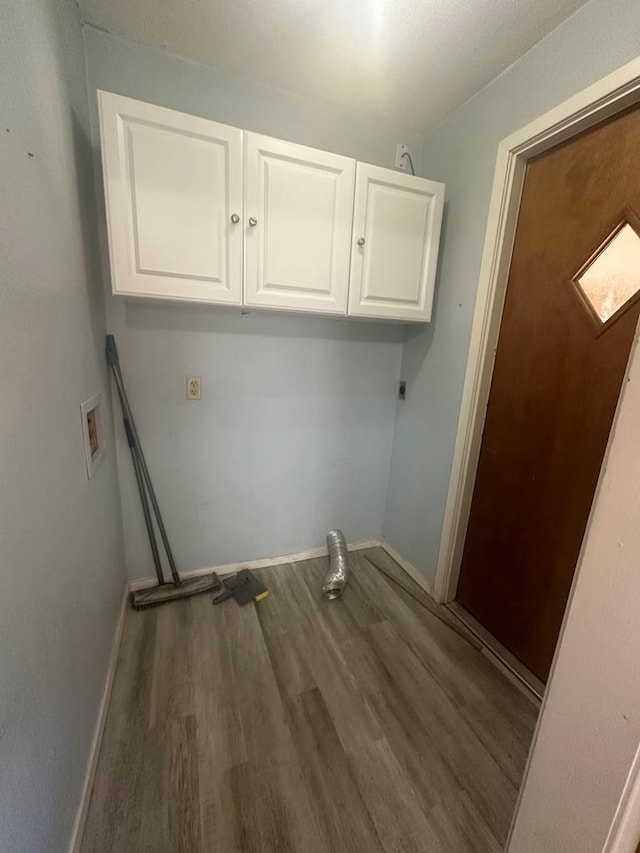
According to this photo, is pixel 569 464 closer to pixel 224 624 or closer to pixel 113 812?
pixel 224 624

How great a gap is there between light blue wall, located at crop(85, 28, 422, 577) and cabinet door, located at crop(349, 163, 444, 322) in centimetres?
32

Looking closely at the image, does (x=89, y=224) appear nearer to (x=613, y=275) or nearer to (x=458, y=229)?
(x=458, y=229)

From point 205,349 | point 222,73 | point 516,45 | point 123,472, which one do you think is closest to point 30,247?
point 205,349

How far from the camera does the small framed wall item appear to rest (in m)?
1.14

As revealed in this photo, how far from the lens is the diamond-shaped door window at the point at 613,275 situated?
106 cm

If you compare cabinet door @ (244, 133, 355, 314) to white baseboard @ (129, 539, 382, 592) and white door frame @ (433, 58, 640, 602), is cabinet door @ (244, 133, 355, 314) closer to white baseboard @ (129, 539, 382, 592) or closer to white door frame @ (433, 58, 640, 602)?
white door frame @ (433, 58, 640, 602)

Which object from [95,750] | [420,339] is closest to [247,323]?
[420,339]

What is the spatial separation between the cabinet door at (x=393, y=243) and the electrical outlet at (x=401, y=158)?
0.33 m

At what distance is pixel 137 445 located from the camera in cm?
161

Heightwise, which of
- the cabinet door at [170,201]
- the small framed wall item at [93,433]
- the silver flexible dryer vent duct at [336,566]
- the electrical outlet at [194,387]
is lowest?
the silver flexible dryer vent duct at [336,566]

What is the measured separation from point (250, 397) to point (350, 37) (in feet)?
4.79

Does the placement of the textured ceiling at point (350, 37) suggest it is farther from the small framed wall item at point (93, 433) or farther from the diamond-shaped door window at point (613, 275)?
the small framed wall item at point (93, 433)

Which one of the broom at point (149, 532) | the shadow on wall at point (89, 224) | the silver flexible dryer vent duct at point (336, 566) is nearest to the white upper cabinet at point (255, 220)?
the shadow on wall at point (89, 224)

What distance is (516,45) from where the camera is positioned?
1229 millimetres
